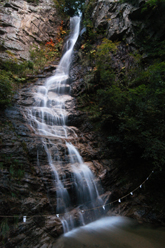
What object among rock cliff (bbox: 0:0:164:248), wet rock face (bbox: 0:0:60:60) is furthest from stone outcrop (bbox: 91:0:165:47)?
wet rock face (bbox: 0:0:60:60)

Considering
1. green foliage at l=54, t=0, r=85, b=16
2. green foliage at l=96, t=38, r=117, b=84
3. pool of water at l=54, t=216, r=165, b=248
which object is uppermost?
green foliage at l=54, t=0, r=85, b=16

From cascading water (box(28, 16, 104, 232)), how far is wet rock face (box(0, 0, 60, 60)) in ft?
21.0

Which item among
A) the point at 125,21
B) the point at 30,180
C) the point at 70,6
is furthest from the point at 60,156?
the point at 70,6

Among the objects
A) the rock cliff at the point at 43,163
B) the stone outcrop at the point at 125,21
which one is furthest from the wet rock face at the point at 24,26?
the stone outcrop at the point at 125,21

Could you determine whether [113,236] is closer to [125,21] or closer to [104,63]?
[104,63]

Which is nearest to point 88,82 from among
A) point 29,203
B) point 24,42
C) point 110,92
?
point 110,92

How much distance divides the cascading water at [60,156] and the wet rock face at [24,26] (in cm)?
640

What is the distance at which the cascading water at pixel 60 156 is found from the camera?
527cm

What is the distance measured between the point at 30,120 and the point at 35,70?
332 inches

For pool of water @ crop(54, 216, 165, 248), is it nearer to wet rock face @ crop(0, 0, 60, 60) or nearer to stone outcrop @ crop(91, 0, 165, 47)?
stone outcrop @ crop(91, 0, 165, 47)

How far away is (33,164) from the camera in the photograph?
5449 mm

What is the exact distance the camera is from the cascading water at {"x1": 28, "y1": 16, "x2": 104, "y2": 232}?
5.27 meters

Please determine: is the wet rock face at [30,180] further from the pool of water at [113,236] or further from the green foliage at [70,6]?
the green foliage at [70,6]

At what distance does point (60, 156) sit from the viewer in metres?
6.36
